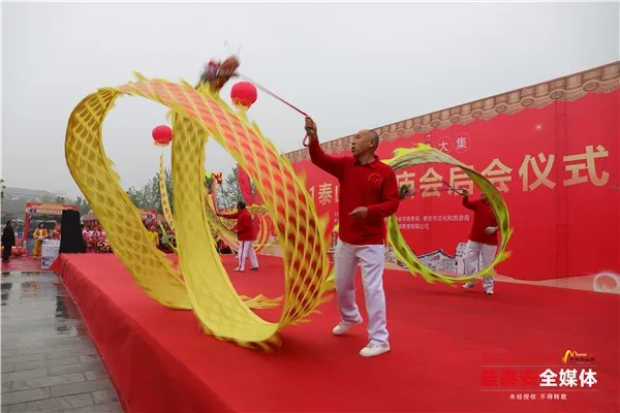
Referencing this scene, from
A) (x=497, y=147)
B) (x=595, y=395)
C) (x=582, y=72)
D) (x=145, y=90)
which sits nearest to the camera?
(x=595, y=395)

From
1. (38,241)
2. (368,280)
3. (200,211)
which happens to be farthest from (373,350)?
(38,241)

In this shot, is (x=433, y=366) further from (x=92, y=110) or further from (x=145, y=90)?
(x=92, y=110)

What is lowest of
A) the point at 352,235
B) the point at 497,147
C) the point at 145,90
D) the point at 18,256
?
the point at 18,256

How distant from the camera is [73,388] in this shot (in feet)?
7.90

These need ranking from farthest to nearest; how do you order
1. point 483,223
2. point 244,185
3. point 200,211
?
point 244,185 → point 483,223 → point 200,211

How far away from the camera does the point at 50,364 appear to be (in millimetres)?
2801

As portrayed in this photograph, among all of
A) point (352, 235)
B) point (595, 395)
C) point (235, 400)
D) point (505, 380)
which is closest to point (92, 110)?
point (352, 235)

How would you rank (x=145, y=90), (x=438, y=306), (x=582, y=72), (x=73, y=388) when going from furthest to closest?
(x=582, y=72) < (x=438, y=306) < (x=73, y=388) < (x=145, y=90)

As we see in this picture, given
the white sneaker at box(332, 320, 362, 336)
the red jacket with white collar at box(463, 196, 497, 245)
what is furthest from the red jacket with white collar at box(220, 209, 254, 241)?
the white sneaker at box(332, 320, 362, 336)

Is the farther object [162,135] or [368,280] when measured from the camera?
[162,135]

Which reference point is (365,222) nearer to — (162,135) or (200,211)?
(200,211)

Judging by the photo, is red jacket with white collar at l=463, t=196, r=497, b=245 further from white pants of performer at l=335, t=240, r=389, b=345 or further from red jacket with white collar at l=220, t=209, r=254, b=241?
red jacket with white collar at l=220, t=209, r=254, b=241

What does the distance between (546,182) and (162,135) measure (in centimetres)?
558

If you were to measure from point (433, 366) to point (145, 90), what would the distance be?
192 centimetres
